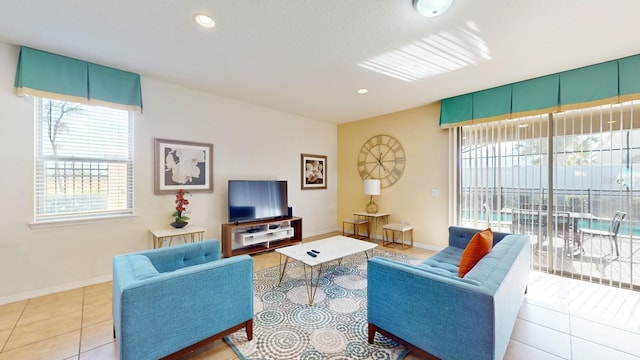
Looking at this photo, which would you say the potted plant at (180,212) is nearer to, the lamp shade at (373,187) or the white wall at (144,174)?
the white wall at (144,174)

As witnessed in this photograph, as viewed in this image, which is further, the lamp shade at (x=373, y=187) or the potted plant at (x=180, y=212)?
the lamp shade at (x=373, y=187)

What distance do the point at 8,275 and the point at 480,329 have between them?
4098 mm

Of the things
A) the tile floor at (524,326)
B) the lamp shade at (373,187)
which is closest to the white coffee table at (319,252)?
the tile floor at (524,326)

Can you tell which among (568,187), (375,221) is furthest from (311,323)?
(568,187)

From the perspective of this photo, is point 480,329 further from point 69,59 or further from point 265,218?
point 69,59

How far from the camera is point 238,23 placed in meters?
2.04

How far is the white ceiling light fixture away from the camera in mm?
1760

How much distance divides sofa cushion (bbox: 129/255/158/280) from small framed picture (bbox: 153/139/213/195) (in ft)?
5.90

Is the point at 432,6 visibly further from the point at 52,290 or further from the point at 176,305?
the point at 52,290

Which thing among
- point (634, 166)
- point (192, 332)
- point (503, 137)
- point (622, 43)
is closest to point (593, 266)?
point (634, 166)

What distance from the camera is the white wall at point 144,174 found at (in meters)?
2.48

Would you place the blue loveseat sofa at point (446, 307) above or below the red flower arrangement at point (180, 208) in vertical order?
below

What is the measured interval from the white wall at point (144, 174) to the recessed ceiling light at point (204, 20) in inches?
68.0

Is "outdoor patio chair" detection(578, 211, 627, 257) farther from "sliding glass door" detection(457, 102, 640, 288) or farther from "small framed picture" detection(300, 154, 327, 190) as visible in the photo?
"small framed picture" detection(300, 154, 327, 190)
